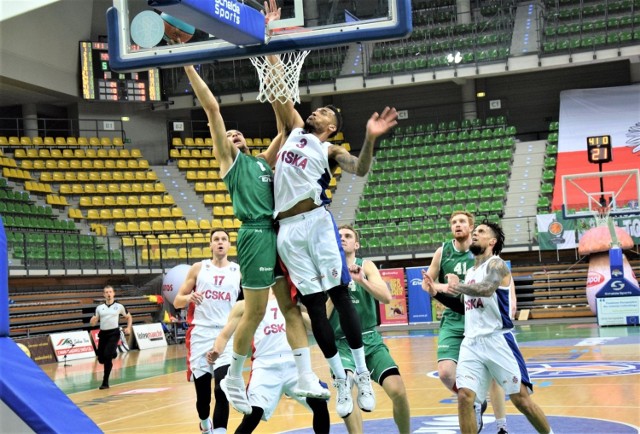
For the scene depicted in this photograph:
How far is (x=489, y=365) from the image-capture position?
7367 millimetres

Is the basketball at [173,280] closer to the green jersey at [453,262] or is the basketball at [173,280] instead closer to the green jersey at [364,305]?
the green jersey at [453,262]

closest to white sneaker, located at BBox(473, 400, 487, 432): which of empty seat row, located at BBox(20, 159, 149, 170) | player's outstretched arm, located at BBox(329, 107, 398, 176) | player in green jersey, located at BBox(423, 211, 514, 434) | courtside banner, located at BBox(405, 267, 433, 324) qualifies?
player in green jersey, located at BBox(423, 211, 514, 434)

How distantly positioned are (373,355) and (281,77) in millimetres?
2540

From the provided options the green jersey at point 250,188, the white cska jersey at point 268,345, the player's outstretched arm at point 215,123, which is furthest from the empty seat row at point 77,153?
the green jersey at point 250,188

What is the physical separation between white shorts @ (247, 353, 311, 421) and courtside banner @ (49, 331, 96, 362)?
1495 cm

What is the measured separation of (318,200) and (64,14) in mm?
26655

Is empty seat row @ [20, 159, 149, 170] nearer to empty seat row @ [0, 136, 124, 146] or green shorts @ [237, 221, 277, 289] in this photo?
empty seat row @ [0, 136, 124, 146]

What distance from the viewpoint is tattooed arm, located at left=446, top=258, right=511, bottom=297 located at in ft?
23.5

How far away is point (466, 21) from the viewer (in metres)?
32.6

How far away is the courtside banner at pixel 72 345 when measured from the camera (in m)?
21.5

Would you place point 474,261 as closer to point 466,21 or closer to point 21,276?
point 21,276

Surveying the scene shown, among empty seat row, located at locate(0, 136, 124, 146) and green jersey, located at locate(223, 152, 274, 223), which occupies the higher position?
empty seat row, located at locate(0, 136, 124, 146)

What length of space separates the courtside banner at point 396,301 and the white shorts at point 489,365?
18057 millimetres

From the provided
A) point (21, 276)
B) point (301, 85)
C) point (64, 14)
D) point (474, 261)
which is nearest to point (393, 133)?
point (301, 85)
